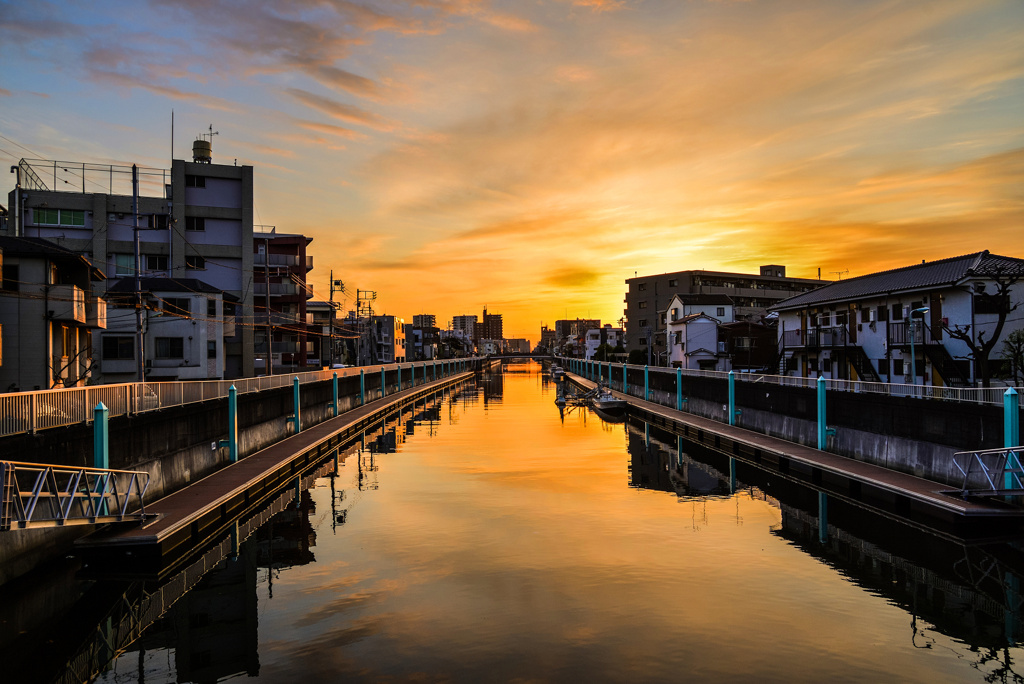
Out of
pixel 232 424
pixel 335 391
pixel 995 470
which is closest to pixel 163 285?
pixel 335 391

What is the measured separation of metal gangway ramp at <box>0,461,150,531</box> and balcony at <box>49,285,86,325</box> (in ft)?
80.4

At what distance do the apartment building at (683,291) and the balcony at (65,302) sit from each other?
90.5 metres

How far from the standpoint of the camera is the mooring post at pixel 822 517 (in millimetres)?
17603

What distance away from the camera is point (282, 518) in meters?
19.8

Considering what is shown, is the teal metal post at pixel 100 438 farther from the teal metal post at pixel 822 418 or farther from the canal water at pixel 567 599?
the teal metal post at pixel 822 418

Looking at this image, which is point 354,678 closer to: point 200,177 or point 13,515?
point 13,515

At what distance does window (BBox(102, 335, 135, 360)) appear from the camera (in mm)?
45938

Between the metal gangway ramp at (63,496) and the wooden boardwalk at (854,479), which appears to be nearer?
the metal gangway ramp at (63,496)

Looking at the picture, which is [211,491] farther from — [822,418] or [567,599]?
[822,418]

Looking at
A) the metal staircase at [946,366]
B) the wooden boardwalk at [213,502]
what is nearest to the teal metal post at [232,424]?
the wooden boardwalk at [213,502]

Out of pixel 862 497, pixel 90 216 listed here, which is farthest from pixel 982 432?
pixel 90 216

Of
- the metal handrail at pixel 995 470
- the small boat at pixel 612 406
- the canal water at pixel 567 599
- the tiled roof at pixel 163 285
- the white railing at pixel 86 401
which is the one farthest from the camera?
the small boat at pixel 612 406

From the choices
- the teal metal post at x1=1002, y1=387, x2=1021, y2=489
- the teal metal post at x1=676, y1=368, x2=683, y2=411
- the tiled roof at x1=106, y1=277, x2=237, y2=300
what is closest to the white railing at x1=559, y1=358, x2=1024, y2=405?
the teal metal post at x1=1002, y1=387, x2=1021, y2=489

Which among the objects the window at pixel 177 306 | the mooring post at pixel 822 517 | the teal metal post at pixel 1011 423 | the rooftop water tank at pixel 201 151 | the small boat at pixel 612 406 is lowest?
the mooring post at pixel 822 517
